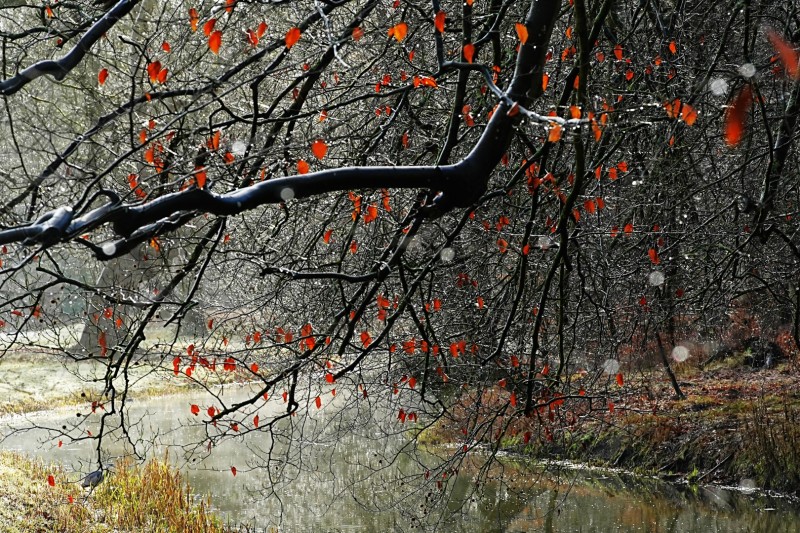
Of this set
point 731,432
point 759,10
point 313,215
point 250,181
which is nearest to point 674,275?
point 759,10

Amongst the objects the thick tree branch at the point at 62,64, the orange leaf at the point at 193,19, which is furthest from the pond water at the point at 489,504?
the thick tree branch at the point at 62,64

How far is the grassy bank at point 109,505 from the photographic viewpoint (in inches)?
366

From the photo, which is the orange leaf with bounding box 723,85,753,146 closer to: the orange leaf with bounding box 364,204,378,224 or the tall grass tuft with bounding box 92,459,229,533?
the orange leaf with bounding box 364,204,378,224

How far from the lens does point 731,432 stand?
11562mm

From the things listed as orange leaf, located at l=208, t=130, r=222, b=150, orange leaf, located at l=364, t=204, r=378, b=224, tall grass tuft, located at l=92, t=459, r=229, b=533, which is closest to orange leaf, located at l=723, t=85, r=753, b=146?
orange leaf, located at l=208, t=130, r=222, b=150

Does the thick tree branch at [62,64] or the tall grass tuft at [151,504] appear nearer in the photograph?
the thick tree branch at [62,64]

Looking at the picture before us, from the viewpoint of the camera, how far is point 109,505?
10219mm

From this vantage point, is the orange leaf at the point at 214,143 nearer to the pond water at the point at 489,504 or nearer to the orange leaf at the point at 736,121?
the orange leaf at the point at 736,121

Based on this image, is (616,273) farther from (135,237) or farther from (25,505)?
(25,505)

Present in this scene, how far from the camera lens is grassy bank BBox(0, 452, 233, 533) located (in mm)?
9289

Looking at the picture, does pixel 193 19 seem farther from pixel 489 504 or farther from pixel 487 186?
pixel 489 504

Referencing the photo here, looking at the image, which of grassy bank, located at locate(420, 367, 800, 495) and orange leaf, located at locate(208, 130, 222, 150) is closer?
orange leaf, located at locate(208, 130, 222, 150)

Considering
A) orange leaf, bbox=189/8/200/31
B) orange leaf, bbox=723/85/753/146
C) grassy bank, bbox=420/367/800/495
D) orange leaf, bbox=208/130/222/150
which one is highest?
orange leaf, bbox=189/8/200/31

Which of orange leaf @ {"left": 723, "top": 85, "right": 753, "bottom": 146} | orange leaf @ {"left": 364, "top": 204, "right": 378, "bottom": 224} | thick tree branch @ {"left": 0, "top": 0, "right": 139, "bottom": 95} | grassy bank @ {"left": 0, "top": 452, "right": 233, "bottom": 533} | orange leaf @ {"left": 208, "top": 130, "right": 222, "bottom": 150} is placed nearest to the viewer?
orange leaf @ {"left": 723, "top": 85, "right": 753, "bottom": 146}
